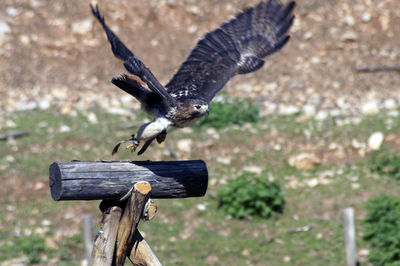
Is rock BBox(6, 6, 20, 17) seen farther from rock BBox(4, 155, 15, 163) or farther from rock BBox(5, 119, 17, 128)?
rock BBox(4, 155, 15, 163)

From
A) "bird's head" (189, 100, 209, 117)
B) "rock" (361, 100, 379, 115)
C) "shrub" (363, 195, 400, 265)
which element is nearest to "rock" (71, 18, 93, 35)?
"rock" (361, 100, 379, 115)

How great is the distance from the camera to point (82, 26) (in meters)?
15.3

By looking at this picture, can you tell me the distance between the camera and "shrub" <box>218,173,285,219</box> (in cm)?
950

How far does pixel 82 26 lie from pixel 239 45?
9.03m

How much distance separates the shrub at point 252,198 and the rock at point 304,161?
103cm

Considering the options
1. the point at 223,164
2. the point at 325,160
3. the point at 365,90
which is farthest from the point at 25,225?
the point at 365,90

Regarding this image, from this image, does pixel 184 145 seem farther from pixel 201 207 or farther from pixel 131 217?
pixel 131 217

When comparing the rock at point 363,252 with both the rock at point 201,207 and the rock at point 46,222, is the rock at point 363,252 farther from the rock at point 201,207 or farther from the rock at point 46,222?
the rock at point 46,222

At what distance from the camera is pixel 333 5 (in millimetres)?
16125

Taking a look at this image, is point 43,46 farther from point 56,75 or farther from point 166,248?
point 166,248

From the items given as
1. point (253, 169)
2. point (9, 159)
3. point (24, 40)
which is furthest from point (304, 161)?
point (24, 40)

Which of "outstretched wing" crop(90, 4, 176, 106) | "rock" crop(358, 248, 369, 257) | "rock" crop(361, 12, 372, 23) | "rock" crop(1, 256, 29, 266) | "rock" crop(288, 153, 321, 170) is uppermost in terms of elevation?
"rock" crop(361, 12, 372, 23)

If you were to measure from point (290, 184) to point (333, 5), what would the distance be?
23.9ft

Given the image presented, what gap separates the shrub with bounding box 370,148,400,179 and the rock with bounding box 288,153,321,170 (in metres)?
0.89
